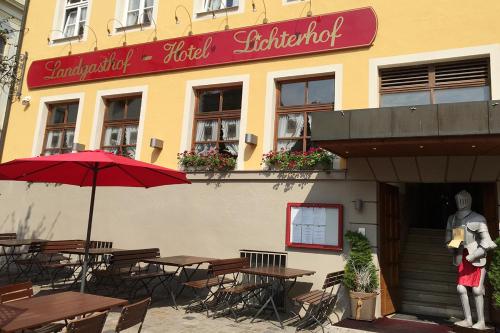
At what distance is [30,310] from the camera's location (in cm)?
411

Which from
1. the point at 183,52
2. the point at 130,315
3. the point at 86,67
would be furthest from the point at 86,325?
the point at 86,67

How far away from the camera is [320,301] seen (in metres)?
6.68

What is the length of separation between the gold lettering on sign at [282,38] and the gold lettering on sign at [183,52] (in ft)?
2.57

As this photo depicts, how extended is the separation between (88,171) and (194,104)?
138 inches

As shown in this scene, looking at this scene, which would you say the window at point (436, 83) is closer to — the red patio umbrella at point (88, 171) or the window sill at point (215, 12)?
the window sill at point (215, 12)

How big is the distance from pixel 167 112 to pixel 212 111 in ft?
3.78

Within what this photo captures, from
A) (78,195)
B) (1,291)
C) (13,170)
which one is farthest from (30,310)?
(78,195)

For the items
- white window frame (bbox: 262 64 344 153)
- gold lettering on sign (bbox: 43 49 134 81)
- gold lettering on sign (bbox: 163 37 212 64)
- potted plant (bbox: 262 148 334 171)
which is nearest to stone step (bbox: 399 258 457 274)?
potted plant (bbox: 262 148 334 171)

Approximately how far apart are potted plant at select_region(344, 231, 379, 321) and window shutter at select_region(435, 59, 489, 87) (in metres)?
3.30

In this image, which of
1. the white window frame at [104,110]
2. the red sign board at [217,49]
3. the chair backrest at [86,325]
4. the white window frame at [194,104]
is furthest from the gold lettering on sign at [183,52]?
the chair backrest at [86,325]

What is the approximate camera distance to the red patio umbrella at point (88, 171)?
6.01 m

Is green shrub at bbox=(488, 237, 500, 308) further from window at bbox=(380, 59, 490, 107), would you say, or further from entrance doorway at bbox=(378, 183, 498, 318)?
window at bbox=(380, 59, 490, 107)

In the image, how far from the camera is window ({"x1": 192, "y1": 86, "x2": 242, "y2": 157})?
970 cm

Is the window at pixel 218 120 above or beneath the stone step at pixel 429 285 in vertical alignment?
above
